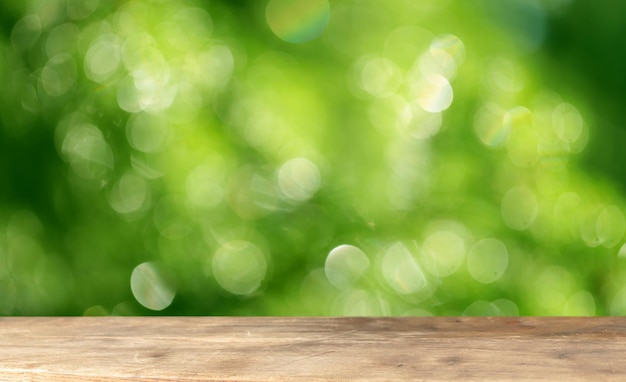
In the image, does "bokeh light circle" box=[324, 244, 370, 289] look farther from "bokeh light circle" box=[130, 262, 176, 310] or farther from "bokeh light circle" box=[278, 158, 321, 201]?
"bokeh light circle" box=[130, 262, 176, 310]

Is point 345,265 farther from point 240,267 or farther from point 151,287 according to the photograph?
point 151,287

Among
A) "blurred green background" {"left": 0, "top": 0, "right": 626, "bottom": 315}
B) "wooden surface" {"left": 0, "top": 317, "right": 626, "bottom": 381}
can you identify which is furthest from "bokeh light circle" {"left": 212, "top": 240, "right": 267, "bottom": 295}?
"wooden surface" {"left": 0, "top": 317, "right": 626, "bottom": 381}

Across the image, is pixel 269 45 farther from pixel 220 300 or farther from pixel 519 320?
pixel 519 320

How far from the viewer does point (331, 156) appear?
4.17 feet

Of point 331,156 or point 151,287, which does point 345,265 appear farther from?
point 151,287

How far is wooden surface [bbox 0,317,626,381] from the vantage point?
69 cm

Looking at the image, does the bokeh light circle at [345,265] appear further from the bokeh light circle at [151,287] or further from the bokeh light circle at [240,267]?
the bokeh light circle at [151,287]

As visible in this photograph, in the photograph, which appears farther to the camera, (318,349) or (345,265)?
(345,265)

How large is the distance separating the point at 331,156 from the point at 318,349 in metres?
0.54

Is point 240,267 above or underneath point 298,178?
underneath

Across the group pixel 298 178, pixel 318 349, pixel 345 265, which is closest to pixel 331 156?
pixel 298 178

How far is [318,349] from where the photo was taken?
78 cm

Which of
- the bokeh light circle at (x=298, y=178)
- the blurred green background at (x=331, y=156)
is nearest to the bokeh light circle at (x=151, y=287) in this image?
the blurred green background at (x=331, y=156)

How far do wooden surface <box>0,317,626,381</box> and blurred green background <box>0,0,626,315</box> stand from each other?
363mm
